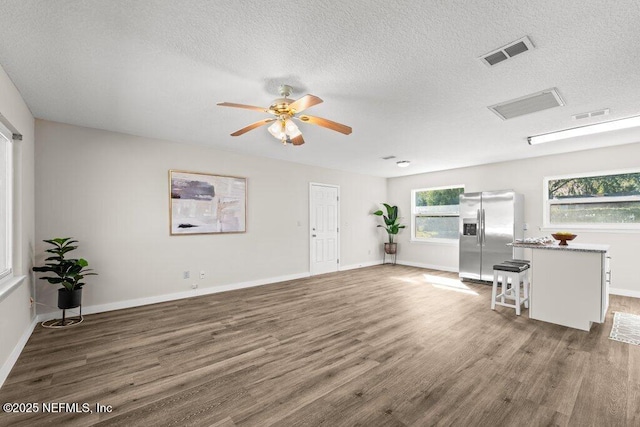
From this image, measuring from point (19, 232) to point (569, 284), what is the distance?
5.97 m

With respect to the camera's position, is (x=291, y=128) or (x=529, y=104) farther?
(x=529, y=104)

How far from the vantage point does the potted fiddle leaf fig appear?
756 cm

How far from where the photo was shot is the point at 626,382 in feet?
7.12

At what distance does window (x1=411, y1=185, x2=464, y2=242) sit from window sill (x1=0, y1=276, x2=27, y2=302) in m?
7.24

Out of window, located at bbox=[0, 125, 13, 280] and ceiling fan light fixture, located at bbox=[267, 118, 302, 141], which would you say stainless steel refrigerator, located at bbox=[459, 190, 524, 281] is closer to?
ceiling fan light fixture, located at bbox=[267, 118, 302, 141]

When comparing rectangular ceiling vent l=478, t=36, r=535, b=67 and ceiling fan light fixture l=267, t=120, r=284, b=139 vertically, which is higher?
rectangular ceiling vent l=478, t=36, r=535, b=67

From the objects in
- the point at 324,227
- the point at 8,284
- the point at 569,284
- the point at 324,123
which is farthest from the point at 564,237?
the point at 8,284

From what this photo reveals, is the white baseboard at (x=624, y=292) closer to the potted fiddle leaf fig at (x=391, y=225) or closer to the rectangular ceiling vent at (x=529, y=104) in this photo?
the rectangular ceiling vent at (x=529, y=104)

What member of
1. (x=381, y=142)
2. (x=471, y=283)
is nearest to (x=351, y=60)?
(x=381, y=142)

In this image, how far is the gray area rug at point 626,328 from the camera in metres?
2.95

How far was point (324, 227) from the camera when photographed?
6.59 metres

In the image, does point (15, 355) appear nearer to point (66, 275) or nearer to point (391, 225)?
point (66, 275)

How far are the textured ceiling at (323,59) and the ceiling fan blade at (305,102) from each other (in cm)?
23


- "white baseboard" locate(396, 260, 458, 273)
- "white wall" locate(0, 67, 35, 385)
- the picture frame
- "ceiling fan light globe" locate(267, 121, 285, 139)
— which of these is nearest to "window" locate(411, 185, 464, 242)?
"white baseboard" locate(396, 260, 458, 273)
